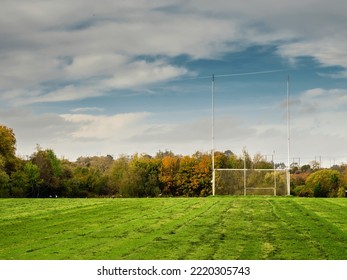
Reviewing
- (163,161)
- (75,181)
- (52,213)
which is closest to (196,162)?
(163,161)

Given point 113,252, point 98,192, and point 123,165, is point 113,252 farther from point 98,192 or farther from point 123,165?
point 123,165

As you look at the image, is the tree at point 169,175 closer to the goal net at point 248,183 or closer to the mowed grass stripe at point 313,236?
the goal net at point 248,183

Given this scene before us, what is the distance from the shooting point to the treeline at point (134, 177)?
2322 inches

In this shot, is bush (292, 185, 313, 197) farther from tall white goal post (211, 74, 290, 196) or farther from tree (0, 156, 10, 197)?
tree (0, 156, 10, 197)

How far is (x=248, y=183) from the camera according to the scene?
37.7 m

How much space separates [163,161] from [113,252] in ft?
188

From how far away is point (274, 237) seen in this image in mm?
13797

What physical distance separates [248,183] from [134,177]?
1287 inches

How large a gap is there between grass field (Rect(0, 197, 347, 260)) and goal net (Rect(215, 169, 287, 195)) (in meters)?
15.0

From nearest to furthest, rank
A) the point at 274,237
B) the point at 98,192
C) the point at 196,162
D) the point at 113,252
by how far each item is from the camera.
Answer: the point at 113,252 < the point at 274,237 < the point at 196,162 < the point at 98,192

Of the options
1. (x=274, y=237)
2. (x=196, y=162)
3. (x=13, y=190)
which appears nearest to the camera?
(x=274, y=237)

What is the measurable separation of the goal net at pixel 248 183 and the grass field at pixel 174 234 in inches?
592

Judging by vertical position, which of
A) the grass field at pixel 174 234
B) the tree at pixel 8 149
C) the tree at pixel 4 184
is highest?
the tree at pixel 8 149

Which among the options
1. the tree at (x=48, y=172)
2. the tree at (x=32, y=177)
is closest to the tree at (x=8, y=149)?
the tree at (x=32, y=177)
